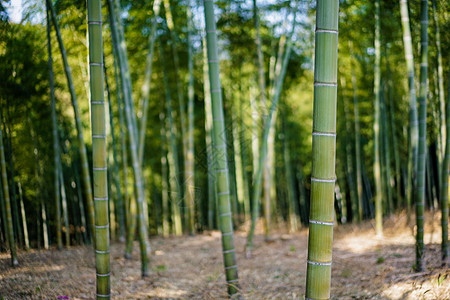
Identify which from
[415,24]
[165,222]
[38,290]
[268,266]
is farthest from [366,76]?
[38,290]

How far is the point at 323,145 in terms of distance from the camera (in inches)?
52.4

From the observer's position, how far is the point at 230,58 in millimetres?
6000

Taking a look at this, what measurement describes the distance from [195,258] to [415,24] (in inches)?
131

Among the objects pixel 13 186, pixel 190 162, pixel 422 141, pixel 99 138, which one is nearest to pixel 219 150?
pixel 99 138

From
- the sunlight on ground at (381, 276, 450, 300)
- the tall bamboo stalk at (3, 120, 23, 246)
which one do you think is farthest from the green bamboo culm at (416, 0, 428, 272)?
the tall bamboo stalk at (3, 120, 23, 246)

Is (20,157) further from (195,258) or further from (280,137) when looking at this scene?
(280,137)

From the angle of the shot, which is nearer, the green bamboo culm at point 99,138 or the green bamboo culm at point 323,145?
the green bamboo culm at point 323,145

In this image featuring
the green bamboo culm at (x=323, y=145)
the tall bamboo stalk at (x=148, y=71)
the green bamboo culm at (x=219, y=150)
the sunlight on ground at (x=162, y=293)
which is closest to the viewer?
the green bamboo culm at (x=323, y=145)

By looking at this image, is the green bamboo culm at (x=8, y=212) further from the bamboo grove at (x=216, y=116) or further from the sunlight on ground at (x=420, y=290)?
the sunlight on ground at (x=420, y=290)

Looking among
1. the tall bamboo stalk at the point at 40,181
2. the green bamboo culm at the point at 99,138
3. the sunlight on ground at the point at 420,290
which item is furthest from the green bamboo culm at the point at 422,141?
the tall bamboo stalk at the point at 40,181

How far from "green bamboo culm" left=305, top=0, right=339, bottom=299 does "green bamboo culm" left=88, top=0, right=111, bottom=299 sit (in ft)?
3.69

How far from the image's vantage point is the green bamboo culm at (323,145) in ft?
4.31

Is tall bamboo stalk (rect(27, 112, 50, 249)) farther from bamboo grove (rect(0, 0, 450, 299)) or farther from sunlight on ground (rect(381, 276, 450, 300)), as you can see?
sunlight on ground (rect(381, 276, 450, 300))

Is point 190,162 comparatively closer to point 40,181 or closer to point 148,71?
point 148,71
